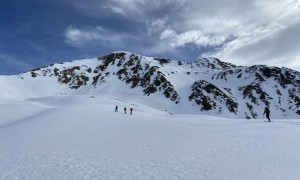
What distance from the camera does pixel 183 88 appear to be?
175 metres

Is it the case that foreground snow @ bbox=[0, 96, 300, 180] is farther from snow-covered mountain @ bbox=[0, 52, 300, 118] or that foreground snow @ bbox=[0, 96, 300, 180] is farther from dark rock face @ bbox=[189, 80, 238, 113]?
dark rock face @ bbox=[189, 80, 238, 113]

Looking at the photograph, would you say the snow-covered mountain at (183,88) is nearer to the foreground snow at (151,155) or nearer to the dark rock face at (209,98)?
the dark rock face at (209,98)

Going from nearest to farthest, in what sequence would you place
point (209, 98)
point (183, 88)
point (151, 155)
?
point (151, 155) → point (209, 98) → point (183, 88)

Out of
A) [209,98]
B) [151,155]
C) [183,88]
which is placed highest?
[183,88]

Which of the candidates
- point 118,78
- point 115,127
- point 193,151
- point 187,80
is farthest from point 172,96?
point 193,151

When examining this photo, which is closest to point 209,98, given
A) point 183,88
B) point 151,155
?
point 183,88

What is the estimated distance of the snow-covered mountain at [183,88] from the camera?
153000 mm

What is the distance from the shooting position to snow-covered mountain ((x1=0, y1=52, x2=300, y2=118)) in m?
153

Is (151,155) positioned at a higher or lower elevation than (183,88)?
lower

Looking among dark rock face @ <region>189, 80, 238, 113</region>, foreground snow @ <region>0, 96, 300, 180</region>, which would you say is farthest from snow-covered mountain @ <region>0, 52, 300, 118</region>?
foreground snow @ <region>0, 96, 300, 180</region>

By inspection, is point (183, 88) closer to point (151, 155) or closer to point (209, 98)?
point (209, 98)

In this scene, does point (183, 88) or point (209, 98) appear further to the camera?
point (183, 88)

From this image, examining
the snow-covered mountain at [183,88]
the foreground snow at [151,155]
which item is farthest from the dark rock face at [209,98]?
the foreground snow at [151,155]

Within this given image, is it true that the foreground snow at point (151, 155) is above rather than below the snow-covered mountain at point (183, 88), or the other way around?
below
